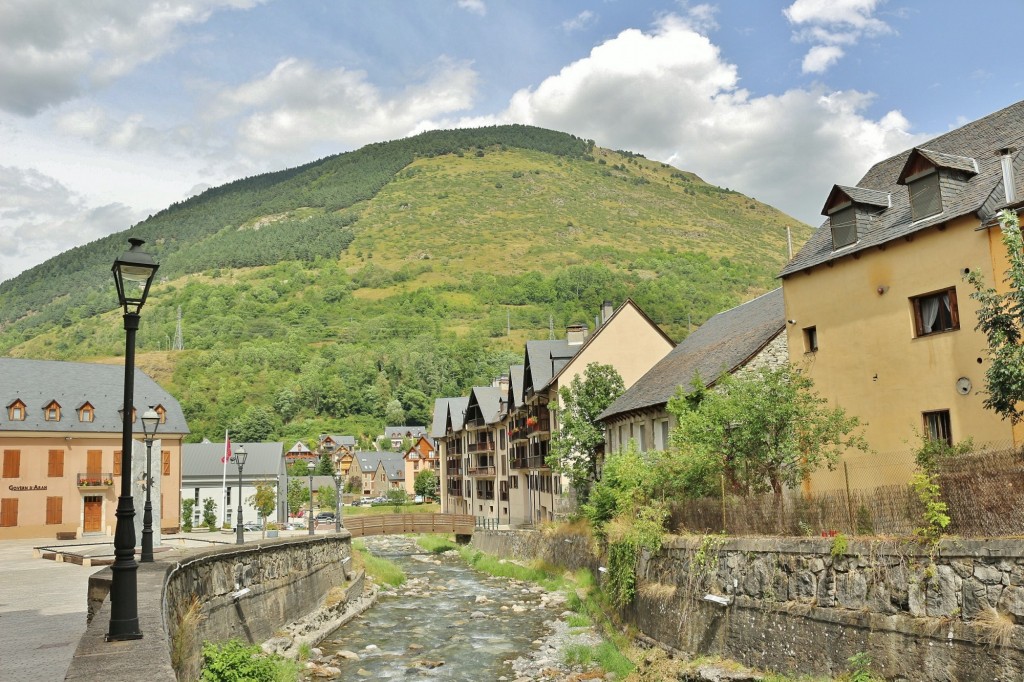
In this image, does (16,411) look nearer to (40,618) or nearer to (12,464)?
(12,464)

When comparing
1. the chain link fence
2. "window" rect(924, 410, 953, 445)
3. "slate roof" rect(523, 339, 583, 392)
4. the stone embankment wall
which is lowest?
the stone embankment wall

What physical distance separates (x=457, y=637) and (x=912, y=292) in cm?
1930

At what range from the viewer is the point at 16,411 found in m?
52.2

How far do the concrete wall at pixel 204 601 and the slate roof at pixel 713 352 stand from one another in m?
15.3

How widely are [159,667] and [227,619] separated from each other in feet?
41.8

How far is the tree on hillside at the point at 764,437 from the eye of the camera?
22.5 m

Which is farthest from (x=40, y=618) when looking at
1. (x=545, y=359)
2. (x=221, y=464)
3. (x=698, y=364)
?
(x=221, y=464)

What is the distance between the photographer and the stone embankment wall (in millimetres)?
13570

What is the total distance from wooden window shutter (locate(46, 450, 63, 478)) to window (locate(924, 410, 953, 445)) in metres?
51.0

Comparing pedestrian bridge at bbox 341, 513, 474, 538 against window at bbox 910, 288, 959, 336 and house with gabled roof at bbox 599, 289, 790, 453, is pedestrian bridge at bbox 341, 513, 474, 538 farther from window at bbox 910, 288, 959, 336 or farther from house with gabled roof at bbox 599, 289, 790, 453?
window at bbox 910, 288, 959, 336

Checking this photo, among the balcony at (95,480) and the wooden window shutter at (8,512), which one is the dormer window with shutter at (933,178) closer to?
the balcony at (95,480)

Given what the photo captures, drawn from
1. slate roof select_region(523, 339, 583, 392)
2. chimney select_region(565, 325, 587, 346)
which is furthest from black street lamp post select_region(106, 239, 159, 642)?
chimney select_region(565, 325, 587, 346)

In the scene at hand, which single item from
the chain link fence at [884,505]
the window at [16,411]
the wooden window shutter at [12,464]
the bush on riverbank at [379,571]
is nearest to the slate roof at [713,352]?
the chain link fence at [884,505]

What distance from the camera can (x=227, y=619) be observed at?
19906mm
